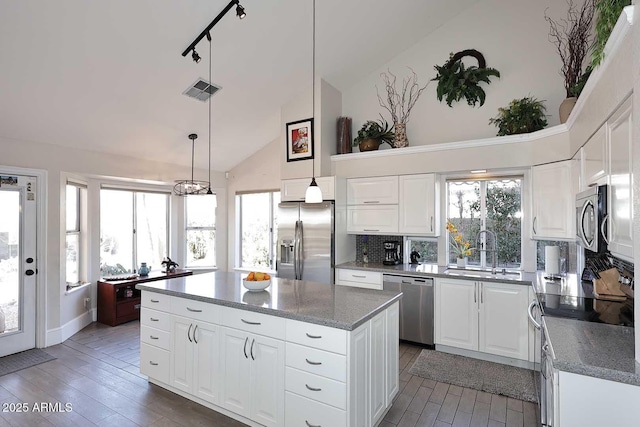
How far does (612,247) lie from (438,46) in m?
3.62

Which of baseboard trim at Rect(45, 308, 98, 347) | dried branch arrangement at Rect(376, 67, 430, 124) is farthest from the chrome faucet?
baseboard trim at Rect(45, 308, 98, 347)

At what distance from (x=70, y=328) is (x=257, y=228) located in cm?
298

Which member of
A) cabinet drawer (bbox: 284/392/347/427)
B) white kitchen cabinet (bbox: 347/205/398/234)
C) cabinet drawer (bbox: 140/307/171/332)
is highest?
white kitchen cabinet (bbox: 347/205/398/234)

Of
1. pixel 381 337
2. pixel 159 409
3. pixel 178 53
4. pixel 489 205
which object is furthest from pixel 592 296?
pixel 178 53

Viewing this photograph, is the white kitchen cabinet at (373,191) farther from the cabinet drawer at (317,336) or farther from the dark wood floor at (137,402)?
the cabinet drawer at (317,336)

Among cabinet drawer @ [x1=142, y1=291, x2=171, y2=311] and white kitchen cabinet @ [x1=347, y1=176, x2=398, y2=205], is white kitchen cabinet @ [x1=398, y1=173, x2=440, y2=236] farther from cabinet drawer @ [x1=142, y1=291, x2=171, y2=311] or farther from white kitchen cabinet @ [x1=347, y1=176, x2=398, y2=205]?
cabinet drawer @ [x1=142, y1=291, x2=171, y2=311]

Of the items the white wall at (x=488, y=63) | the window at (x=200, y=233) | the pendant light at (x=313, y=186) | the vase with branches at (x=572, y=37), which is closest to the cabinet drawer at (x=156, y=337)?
the pendant light at (x=313, y=186)

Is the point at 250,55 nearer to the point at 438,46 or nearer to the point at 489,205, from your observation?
the point at 438,46

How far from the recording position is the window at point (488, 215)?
412 centimetres

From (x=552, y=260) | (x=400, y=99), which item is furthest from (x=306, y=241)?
(x=552, y=260)

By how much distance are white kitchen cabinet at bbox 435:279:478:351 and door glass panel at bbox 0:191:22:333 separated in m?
4.72

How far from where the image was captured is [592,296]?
247 cm

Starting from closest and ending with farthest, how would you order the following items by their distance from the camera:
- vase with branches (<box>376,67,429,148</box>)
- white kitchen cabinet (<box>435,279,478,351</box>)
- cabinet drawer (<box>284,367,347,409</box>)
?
cabinet drawer (<box>284,367,347,409</box>)
white kitchen cabinet (<box>435,279,478,351</box>)
vase with branches (<box>376,67,429,148</box>)

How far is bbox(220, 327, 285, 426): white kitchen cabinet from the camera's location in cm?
231
